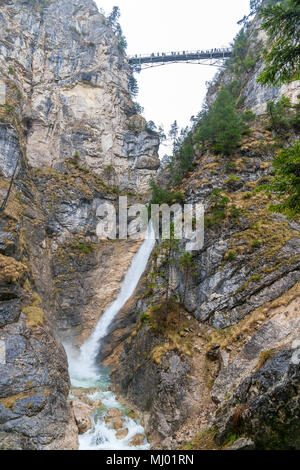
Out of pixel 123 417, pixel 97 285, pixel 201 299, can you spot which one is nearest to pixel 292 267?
pixel 201 299

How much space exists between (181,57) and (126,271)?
5324cm

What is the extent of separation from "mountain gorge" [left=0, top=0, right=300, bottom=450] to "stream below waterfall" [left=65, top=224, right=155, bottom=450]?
2.45 ft

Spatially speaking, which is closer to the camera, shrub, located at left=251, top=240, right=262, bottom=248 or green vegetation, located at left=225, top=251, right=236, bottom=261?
shrub, located at left=251, top=240, right=262, bottom=248

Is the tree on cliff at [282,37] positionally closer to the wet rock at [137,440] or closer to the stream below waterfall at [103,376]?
the wet rock at [137,440]

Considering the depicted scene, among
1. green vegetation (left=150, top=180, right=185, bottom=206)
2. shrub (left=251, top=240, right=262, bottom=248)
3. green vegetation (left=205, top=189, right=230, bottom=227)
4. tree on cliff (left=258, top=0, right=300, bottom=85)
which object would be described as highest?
tree on cliff (left=258, top=0, right=300, bottom=85)

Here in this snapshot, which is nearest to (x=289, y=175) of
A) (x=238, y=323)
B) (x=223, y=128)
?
(x=238, y=323)

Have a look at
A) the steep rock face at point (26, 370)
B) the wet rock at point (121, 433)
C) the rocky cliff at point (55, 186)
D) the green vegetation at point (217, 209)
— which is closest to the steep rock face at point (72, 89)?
the rocky cliff at point (55, 186)

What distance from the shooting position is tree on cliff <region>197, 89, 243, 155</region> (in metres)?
27.8

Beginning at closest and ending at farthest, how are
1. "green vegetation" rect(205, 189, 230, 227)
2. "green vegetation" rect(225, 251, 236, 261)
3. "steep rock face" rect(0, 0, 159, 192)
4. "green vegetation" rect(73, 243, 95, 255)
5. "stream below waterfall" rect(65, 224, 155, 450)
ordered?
1. "stream below waterfall" rect(65, 224, 155, 450)
2. "green vegetation" rect(225, 251, 236, 261)
3. "green vegetation" rect(205, 189, 230, 227)
4. "green vegetation" rect(73, 243, 95, 255)
5. "steep rock face" rect(0, 0, 159, 192)

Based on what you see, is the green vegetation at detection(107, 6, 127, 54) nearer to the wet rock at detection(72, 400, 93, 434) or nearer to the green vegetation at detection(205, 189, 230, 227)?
the green vegetation at detection(205, 189, 230, 227)

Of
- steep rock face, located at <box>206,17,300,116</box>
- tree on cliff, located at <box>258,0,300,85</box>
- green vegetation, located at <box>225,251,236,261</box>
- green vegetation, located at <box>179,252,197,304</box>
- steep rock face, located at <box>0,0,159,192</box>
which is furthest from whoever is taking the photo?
steep rock face, located at <box>0,0,159,192</box>

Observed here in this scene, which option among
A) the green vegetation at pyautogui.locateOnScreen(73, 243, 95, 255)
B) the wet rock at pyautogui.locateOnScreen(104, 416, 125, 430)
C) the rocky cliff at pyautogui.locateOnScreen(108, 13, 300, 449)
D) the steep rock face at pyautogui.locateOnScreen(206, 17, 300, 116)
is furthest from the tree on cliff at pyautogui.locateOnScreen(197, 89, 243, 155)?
the wet rock at pyautogui.locateOnScreen(104, 416, 125, 430)

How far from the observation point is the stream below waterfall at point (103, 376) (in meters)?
15.0

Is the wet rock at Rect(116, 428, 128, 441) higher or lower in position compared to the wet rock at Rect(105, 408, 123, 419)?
higher
